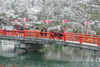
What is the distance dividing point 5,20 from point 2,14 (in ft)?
5.47

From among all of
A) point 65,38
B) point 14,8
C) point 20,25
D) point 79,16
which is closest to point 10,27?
point 20,25

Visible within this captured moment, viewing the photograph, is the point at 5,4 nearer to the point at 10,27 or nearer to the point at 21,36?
the point at 10,27

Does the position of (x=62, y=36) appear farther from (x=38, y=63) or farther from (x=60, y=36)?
(x=38, y=63)

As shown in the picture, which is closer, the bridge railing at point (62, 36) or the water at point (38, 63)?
the bridge railing at point (62, 36)

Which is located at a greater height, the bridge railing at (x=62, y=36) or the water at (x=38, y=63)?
the bridge railing at (x=62, y=36)

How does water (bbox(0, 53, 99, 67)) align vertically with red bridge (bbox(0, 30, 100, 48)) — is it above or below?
below

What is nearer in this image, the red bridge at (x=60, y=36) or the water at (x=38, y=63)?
the red bridge at (x=60, y=36)

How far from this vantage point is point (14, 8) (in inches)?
1992

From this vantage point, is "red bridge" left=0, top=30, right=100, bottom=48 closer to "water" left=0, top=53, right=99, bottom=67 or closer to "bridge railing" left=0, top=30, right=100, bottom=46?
"bridge railing" left=0, top=30, right=100, bottom=46

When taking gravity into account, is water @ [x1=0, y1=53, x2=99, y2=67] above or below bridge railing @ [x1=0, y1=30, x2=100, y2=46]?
below

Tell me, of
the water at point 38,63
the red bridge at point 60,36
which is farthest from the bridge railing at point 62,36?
the water at point 38,63

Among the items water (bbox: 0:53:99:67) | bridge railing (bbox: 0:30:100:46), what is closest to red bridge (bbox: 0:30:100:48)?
bridge railing (bbox: 0:30:100:46)

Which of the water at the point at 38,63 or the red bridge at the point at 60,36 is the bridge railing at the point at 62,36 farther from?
the water at the point at 38,63

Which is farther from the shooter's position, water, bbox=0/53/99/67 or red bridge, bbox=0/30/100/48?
water, bbox=0/53/99/67
